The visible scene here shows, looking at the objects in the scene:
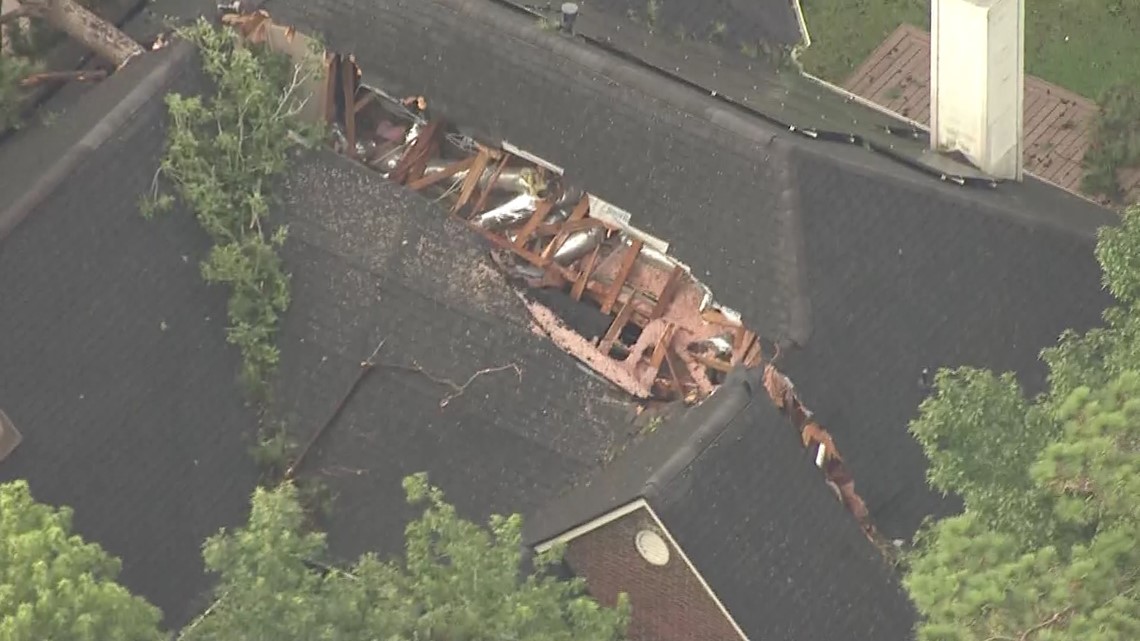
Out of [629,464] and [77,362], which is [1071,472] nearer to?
[629,464]

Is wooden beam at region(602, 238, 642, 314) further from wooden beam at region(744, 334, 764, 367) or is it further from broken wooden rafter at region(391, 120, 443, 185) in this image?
broken wooden rafter at region(391, 120, 443, 185)

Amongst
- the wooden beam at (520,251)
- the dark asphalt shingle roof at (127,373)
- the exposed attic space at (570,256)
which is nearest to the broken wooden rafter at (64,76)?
the dark asphalt shingle roof at (127,373)

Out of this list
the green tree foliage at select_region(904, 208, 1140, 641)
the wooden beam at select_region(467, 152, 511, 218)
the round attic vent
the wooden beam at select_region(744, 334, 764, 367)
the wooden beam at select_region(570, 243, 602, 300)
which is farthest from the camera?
the wooden beam at select_region(467, 152, 511, 218)

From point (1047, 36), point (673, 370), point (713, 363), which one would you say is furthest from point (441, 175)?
point (1047, 36)

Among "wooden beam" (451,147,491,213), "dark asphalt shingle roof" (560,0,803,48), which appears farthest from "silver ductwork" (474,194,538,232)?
"dark asphalt shingle roof" (560,0,803,48)

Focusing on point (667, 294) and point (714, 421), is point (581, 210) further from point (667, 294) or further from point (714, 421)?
point (714, 421)

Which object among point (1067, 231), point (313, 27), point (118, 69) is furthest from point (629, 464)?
point (118, 69)
